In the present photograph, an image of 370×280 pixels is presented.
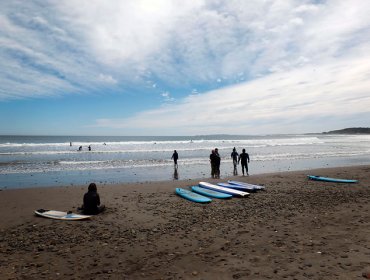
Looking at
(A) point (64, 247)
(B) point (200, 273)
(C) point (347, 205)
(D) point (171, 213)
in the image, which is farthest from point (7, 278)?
(C) point (347, 205)

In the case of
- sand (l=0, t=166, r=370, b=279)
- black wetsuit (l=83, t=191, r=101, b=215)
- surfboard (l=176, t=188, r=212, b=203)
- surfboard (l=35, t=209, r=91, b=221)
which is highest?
black wetsuit (l=83, t=191, r=101, b=215)

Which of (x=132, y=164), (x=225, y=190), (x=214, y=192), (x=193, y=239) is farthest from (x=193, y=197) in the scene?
(x=132, y=164)

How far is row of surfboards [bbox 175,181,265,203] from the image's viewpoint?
36.7ft

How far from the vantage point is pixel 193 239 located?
22.7ft

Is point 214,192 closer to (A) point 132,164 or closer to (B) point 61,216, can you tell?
(B) point 61,216

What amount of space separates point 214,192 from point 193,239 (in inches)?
208

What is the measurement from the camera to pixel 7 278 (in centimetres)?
512

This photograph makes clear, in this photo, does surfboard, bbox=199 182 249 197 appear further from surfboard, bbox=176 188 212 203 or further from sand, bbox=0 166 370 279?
surfboard, bbox=176 188 212 203

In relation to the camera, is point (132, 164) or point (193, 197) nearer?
point (193, 197)

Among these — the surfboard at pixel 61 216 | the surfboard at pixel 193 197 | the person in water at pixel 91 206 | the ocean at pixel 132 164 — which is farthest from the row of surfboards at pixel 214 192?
the ocean at pixel 132 164

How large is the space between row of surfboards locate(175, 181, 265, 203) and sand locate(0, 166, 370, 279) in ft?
1.28

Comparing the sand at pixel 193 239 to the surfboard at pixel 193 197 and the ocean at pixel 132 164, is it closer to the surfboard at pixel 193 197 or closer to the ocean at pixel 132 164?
the surfboard at pixel 193 197

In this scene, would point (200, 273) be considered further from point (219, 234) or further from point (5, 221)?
point (5, 221)

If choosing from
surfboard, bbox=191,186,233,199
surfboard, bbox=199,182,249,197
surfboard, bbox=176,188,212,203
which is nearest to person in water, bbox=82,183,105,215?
surfboard, bbox=176,188,212,203
